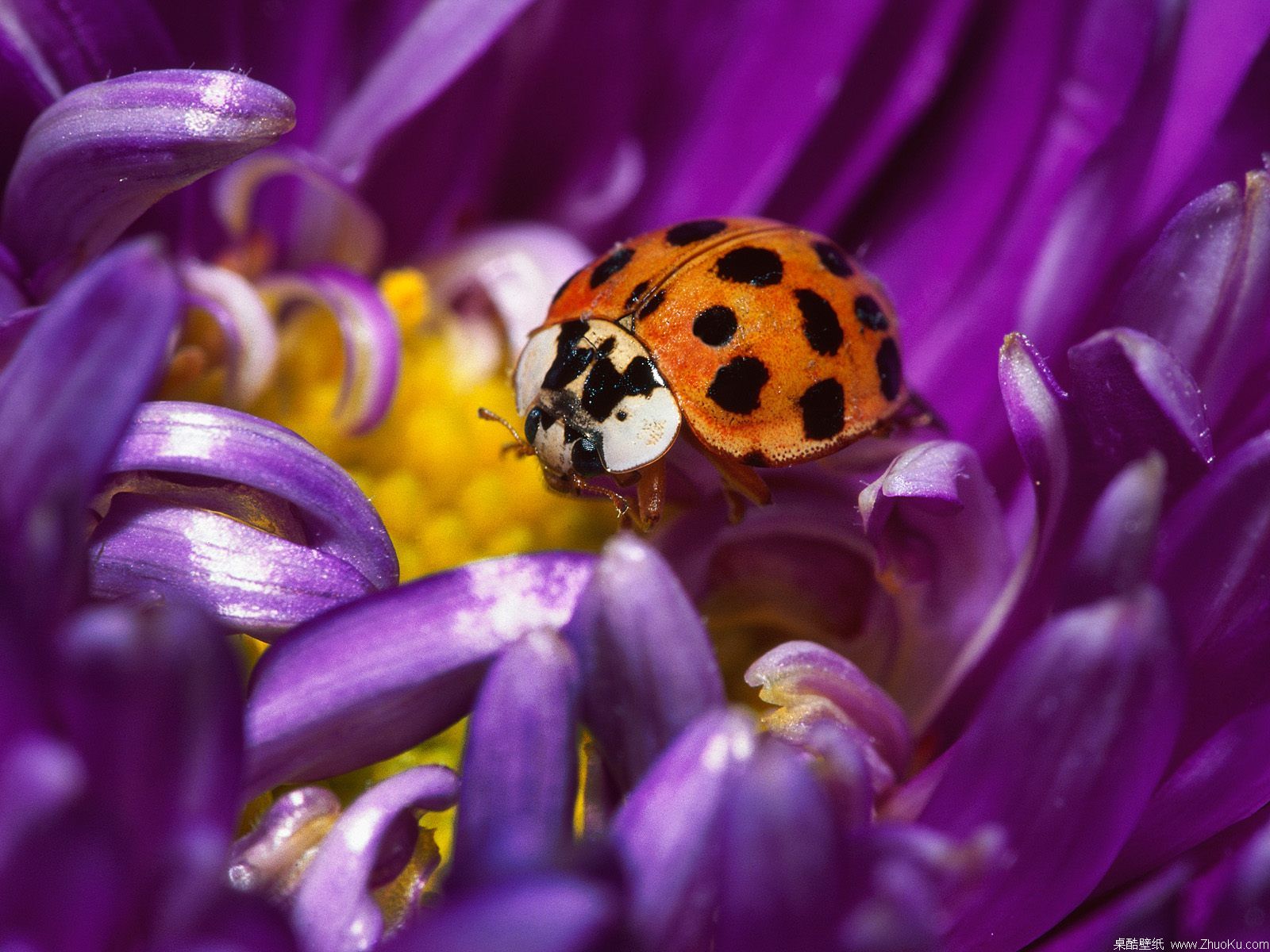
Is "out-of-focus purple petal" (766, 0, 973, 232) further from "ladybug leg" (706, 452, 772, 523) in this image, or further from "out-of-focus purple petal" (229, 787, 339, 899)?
"out-of-focus purple petal" (229, 787, 339, 899)

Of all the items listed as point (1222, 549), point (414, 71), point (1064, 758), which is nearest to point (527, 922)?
point (1064, 758)

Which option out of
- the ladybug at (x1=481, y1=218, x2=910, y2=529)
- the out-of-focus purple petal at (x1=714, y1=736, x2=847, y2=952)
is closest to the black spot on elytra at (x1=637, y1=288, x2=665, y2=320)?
the ladybug at (x1=481, y1=218, x2=910, y2=529)

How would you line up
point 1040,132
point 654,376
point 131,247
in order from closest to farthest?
point 131,247, point 654,376, point 1040,132

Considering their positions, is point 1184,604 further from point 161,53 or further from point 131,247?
point 161,53

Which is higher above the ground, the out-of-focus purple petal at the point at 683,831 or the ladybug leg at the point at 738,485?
the out-of-focus purple petal at the point at 683,831

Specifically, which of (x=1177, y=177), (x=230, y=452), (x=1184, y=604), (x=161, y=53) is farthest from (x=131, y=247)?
(x=1177, y=177)

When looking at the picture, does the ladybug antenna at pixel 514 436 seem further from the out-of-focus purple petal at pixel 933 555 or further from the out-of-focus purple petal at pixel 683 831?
the out-of-focus purple petal at pixel 683 831

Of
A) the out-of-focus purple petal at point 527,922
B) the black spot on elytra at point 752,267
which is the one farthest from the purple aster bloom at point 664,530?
the black spot on elytra at point 752,267
